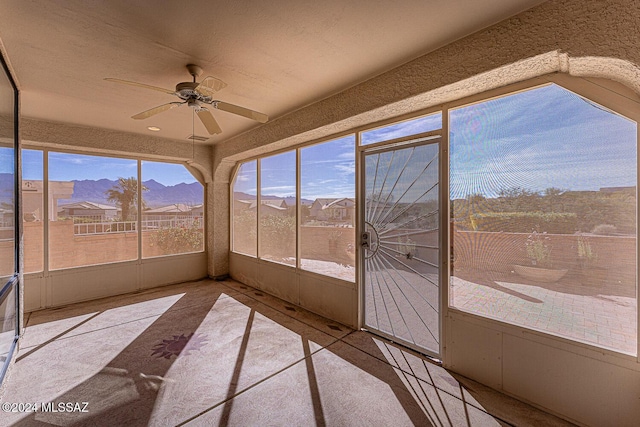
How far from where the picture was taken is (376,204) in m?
3.07

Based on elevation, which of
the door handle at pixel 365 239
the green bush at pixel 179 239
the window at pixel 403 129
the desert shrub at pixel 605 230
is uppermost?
the window at pixel 403 129

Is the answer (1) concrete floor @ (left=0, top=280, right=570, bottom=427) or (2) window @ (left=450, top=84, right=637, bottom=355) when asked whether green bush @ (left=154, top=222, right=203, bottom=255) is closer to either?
(1) concrete floor @ (left=0, top=280, right=570, bottom=427)

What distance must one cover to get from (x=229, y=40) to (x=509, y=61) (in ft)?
6.29

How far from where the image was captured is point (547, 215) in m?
1.97

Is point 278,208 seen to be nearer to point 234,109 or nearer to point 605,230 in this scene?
point 234,109

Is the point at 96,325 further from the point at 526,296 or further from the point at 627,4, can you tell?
the point at 627,4

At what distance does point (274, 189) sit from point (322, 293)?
1.87 m

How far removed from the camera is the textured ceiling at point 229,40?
5.50 ft

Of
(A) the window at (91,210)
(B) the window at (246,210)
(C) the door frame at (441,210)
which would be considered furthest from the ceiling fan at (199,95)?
(A) the window at (91,210)

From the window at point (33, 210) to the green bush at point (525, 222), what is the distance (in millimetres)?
5533

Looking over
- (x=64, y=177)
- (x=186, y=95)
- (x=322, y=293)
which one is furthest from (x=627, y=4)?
(x=64, y=177)

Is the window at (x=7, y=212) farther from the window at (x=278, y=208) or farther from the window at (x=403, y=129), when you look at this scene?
the window at (x=403, y=129)

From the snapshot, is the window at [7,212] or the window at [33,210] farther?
the window at [33,210]

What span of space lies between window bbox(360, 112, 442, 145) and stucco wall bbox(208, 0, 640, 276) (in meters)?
0.13
